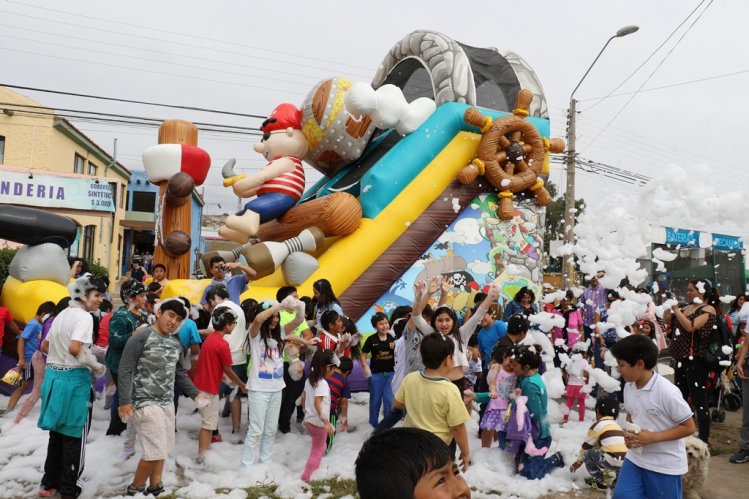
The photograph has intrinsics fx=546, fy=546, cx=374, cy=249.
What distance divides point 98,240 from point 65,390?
1777cm

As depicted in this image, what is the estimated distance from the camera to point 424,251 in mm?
7613

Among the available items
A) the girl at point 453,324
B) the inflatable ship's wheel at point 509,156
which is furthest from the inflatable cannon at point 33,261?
the inflatable ship's wheel at point 509,156

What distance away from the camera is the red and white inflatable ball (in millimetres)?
7328

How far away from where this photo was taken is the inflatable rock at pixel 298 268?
22.4ft

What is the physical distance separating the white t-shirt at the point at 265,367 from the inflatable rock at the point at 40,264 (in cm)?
346

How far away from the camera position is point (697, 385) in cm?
498

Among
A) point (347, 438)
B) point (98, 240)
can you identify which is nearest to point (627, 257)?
point (347, 438)

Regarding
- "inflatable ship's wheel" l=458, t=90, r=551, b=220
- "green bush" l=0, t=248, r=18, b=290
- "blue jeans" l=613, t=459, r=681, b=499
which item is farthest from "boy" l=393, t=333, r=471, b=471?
"green bush" l=0, t=248, r=18, b=290

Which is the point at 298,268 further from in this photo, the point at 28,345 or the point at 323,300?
the point at 28,345

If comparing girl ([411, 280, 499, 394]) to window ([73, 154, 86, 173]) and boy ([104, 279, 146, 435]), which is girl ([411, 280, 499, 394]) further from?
window ([73, 154, 86, 173])

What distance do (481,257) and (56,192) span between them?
476 inches

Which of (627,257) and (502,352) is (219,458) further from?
(627,257)

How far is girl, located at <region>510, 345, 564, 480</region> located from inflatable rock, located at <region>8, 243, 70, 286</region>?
5380 mm

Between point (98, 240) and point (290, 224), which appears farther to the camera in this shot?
point (98, 240)
